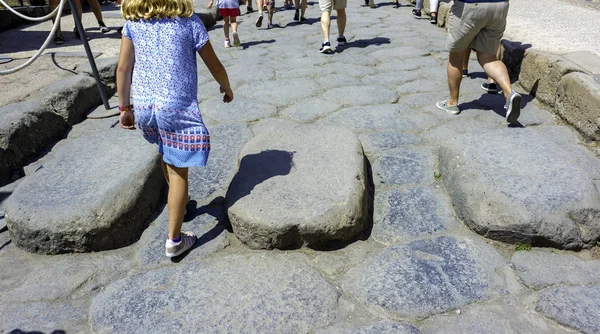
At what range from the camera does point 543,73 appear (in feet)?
11.3

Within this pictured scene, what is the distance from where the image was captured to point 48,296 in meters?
1.86

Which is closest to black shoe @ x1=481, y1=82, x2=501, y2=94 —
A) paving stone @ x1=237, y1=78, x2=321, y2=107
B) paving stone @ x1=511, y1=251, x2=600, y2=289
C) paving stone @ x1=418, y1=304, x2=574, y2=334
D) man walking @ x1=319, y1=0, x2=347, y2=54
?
paving stone @ x1=237, y1=78, x2=321, y2=107

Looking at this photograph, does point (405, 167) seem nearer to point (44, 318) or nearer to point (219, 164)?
point (219, 164)

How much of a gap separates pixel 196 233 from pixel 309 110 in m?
1.62

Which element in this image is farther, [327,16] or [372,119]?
[327,16]

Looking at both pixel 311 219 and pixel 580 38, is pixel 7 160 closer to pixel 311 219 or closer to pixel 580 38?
pixel 311 219

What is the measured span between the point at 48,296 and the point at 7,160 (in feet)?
4.48

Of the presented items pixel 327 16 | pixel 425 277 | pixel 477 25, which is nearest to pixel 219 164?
pixel 425 277

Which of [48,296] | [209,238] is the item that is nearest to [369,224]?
[209,238]

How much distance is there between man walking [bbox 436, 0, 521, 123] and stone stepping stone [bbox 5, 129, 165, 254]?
2271mm

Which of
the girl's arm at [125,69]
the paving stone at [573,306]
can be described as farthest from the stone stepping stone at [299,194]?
the paving stone at [573,306]

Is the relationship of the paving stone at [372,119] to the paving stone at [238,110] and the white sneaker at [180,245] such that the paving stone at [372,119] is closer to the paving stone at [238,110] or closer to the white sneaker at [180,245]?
the paving stone at [238,110]

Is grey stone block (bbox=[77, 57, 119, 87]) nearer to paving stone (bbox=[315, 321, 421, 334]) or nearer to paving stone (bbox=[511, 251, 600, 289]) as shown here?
paving stone (bbox=[315, 321, 421, 334])

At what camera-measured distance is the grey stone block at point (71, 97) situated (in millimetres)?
3395
